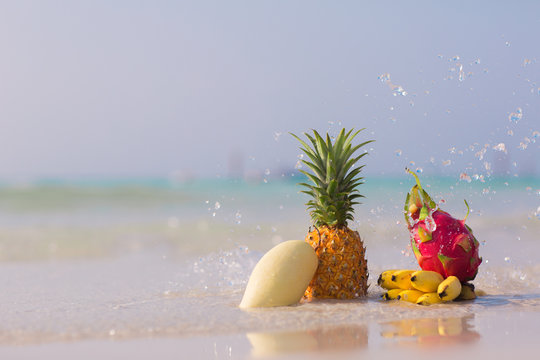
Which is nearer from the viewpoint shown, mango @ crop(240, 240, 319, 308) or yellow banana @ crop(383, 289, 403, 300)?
mango @ crop(240, 240, 319, 308)

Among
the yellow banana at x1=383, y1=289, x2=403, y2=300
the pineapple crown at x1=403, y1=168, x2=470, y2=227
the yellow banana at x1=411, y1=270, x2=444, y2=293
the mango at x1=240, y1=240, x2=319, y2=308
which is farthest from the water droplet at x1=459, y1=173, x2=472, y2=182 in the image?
the mango at x1=240, y1=240, x2=319, y2=308

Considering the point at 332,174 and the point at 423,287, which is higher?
the point at 332,174

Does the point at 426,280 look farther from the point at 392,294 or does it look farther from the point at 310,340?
the point at 310,340

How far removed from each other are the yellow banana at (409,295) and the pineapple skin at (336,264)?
0.37 metres

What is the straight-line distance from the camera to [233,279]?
24.2 ft

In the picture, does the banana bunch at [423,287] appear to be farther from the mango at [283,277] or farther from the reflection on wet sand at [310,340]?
the reflection on wet sand at [310,340]

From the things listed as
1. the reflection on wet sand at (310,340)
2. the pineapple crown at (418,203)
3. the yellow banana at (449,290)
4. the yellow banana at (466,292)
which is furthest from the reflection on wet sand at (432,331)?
the pineapple crown at (418,203)

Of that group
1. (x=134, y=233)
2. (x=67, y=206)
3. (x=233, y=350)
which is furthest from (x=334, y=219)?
(x=67, y=206)

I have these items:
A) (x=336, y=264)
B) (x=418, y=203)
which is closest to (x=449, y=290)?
(x=418, y=203)

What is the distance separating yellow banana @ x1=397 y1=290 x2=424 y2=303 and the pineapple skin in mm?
373

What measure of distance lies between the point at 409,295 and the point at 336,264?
73 centimetres

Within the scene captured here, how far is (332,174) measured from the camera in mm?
5547

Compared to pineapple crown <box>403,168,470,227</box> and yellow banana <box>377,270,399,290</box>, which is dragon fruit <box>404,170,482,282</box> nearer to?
pineapple crown <box>403,168,470,227</box>

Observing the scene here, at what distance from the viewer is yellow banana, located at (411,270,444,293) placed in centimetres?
542
